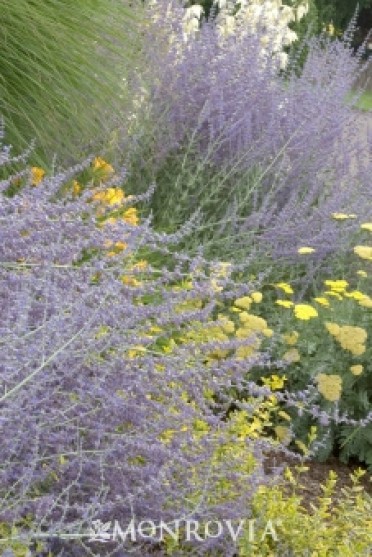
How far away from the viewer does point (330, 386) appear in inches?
126

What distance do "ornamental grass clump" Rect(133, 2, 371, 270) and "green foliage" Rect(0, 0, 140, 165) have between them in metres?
0.38

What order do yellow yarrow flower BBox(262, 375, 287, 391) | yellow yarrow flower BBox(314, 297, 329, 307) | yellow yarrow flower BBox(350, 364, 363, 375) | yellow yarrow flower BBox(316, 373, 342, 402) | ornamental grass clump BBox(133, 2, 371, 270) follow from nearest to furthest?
yellow yarrow flower BBox(262, 375, 287, 391) < yellow yarrow flower BBox(316, 373, 342, 402) < yellow yarrow flower BBox(350, 364, 363, 375) < yellow yarrow flower BBox(314, 297, 329, 307) < ornamental grass clump BBox(133, 2, 371, 270)

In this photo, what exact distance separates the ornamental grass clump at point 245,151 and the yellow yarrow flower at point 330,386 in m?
0.92

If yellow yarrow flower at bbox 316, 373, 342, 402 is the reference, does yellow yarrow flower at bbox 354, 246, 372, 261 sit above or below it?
above

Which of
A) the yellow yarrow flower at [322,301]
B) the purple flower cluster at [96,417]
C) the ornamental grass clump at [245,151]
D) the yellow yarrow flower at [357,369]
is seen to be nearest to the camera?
the purple flower cluster at [96,417]

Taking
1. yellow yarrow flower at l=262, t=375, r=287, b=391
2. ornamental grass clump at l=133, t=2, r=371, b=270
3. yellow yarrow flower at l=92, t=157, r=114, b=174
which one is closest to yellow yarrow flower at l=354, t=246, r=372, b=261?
ornamental grass clump at l=133, t=2, r=371, b=270

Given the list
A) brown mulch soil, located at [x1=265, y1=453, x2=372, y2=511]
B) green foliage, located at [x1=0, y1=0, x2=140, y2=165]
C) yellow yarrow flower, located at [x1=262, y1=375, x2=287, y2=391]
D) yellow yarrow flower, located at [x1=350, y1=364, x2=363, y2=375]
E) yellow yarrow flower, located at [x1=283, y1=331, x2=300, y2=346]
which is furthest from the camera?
green foliage, located at [x1=0, y1=0, x2=140, y2=165]

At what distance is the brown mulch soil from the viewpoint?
9.99ft

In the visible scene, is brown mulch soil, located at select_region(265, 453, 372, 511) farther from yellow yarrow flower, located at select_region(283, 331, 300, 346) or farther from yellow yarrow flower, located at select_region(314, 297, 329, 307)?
yellow yarrow flower, located at select_region(314, 297, 329, 307)

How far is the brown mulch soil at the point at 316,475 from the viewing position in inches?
120

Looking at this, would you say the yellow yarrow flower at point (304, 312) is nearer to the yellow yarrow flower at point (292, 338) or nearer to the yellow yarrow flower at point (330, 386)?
the yellow yarrow flower at point (292, 338)

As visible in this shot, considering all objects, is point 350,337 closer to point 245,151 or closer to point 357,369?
point 357,369

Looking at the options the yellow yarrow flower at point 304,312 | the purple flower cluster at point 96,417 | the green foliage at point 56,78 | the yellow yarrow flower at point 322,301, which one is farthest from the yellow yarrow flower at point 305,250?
the purple flower cluster at point 96,417

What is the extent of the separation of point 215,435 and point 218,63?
2666mm
